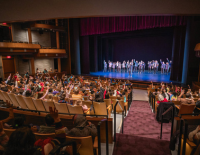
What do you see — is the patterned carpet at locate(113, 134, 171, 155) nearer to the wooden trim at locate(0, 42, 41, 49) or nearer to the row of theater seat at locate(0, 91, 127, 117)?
the row of theater seat at locate(0, 91, 127, 117)

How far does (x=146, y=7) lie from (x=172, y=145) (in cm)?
257

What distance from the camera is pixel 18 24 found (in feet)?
49.8

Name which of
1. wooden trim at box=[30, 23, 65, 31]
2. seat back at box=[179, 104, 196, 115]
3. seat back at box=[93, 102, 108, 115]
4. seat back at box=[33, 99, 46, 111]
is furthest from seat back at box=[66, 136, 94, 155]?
wooden trim at box=[30, 23, 65, 31]

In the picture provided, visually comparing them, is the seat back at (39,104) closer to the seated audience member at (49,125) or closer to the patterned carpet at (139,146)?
the seated audience member at (49,125)

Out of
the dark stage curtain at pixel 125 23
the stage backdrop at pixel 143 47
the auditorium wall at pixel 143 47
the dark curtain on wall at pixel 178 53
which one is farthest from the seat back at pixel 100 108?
the auditorium wall at pixel 143 47

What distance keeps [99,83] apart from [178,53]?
7589 millimetres

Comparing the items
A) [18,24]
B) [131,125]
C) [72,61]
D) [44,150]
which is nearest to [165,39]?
[72,61]

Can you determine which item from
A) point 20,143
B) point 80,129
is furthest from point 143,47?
point 20,143

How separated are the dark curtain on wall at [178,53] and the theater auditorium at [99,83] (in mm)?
72

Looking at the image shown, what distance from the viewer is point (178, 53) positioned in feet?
39.1

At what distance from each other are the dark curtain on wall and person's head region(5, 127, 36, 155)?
12436 mm

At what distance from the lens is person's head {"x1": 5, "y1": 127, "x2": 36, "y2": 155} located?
1457 mm

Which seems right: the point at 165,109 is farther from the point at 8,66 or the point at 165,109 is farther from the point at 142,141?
the point at 8,66

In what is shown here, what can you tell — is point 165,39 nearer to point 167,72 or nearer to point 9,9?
point 167,72
